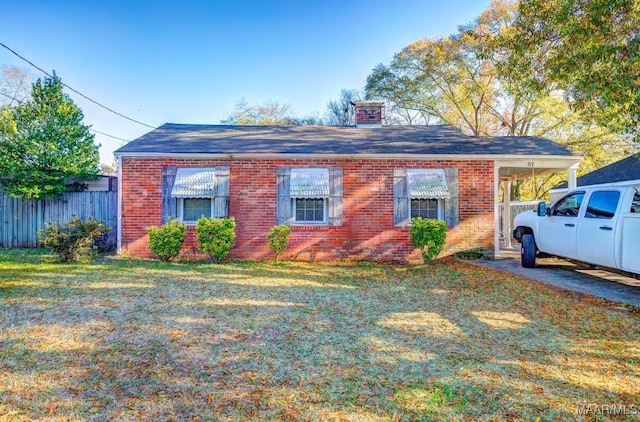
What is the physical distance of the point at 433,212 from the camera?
10328 mm

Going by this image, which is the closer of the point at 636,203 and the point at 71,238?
the point at 636,203

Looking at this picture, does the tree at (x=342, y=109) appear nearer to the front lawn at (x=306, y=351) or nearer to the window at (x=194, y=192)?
the window at (x=194, y=192)

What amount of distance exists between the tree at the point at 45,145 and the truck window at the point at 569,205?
43.4 ft

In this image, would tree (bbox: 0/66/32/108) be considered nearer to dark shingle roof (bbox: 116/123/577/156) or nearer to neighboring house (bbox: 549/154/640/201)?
dark shingle roof (bbox: 116/123/577/156)

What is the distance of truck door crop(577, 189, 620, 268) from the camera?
20.0ft

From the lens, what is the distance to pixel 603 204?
6445mm

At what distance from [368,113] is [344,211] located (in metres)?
5.34

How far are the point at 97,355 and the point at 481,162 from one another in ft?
32.4

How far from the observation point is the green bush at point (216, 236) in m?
9.03

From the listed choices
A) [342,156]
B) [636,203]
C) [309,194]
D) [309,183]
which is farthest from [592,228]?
[309,183]

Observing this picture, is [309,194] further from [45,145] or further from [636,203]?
[45,145]

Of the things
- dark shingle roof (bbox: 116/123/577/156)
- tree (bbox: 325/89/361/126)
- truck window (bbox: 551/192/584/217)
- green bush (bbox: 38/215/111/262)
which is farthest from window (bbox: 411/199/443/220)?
tree (bbox: 325/89/361/126)

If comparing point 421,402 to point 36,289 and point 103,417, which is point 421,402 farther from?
point 36,289

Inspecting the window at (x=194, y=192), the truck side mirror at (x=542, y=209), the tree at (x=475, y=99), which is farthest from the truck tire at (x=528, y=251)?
the tree at (x=475, y=99)
